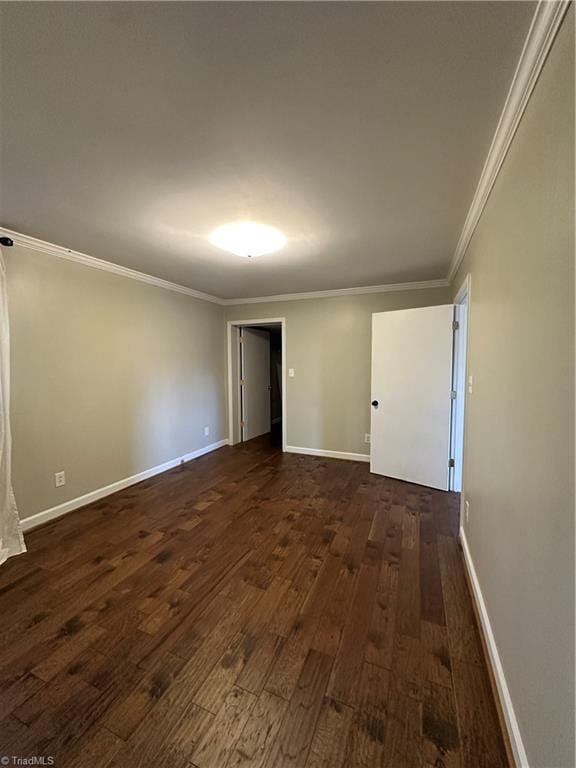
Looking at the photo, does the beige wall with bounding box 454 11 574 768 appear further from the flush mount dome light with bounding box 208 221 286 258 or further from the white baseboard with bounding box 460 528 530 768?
the flush mount dome light with bounding box 208 221 286 258

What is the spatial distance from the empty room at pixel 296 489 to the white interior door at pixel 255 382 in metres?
2.16

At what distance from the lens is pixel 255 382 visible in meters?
5.68

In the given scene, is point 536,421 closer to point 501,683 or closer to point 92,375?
point 501,683

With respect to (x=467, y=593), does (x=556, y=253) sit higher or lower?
higher

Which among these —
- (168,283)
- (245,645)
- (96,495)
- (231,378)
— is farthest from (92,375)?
(245,645)

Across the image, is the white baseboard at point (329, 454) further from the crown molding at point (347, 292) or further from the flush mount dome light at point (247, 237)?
the flush mount dome light at point (247, 237)

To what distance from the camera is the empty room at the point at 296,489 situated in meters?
0.95

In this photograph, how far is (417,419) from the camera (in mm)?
3518

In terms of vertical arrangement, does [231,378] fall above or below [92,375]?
below

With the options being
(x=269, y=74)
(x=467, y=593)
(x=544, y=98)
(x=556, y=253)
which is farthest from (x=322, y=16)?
(x=467, y=593)

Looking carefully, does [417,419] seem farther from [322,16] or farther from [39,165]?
[39,165]

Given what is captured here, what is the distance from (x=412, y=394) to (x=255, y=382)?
2923 millimetres

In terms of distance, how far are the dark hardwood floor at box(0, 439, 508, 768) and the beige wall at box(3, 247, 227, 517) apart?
1.90ft

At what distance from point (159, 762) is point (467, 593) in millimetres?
1714
